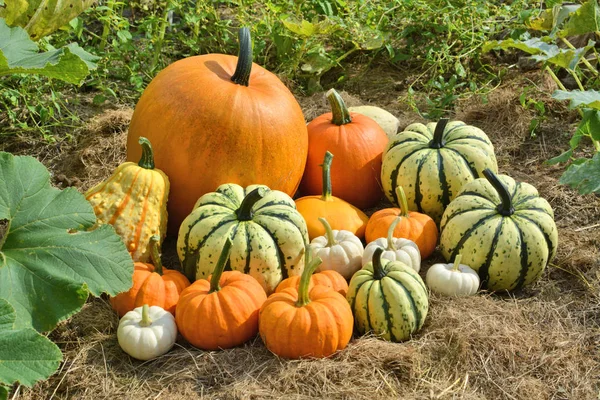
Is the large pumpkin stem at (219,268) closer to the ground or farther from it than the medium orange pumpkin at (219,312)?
farther from it

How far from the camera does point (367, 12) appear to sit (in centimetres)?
581

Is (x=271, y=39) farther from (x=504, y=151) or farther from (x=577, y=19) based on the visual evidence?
(x=577, y=19)

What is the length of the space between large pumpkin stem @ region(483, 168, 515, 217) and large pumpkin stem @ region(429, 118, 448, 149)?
549 millimetres

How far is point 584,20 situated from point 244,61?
1913 millimetres

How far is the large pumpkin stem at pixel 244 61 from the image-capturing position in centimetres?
412

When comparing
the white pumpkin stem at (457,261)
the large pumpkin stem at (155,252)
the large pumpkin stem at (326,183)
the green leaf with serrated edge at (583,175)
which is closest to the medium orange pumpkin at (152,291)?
the large pumpkin stem at (155,252)

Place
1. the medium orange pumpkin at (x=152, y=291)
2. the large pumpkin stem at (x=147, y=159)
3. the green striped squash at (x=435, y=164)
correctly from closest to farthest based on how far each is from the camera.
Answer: the medium orange pumpkin at (x=152, y=291) < the large pumpkin stem at (x=147, y=159) < the green striped squash at (x=435, y=164)

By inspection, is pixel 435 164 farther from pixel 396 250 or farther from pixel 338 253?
pixel 338 253

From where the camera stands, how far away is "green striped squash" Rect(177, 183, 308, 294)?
3.57m

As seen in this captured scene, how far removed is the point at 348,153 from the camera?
4453 mm

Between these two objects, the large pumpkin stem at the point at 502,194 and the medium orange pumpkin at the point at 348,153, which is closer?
the large pumpkin stem at the point at 502,194

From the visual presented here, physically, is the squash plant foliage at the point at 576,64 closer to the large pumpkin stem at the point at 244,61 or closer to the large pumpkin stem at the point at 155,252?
the large pumpkin stem at the point at 244,61

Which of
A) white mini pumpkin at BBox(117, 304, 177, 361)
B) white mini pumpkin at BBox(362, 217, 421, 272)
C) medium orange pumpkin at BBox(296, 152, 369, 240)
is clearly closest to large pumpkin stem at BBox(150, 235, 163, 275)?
white mini pumpkin at BBox(117, 304, 177, 361)

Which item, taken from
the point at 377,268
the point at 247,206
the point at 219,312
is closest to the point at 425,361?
the point at 377,268
